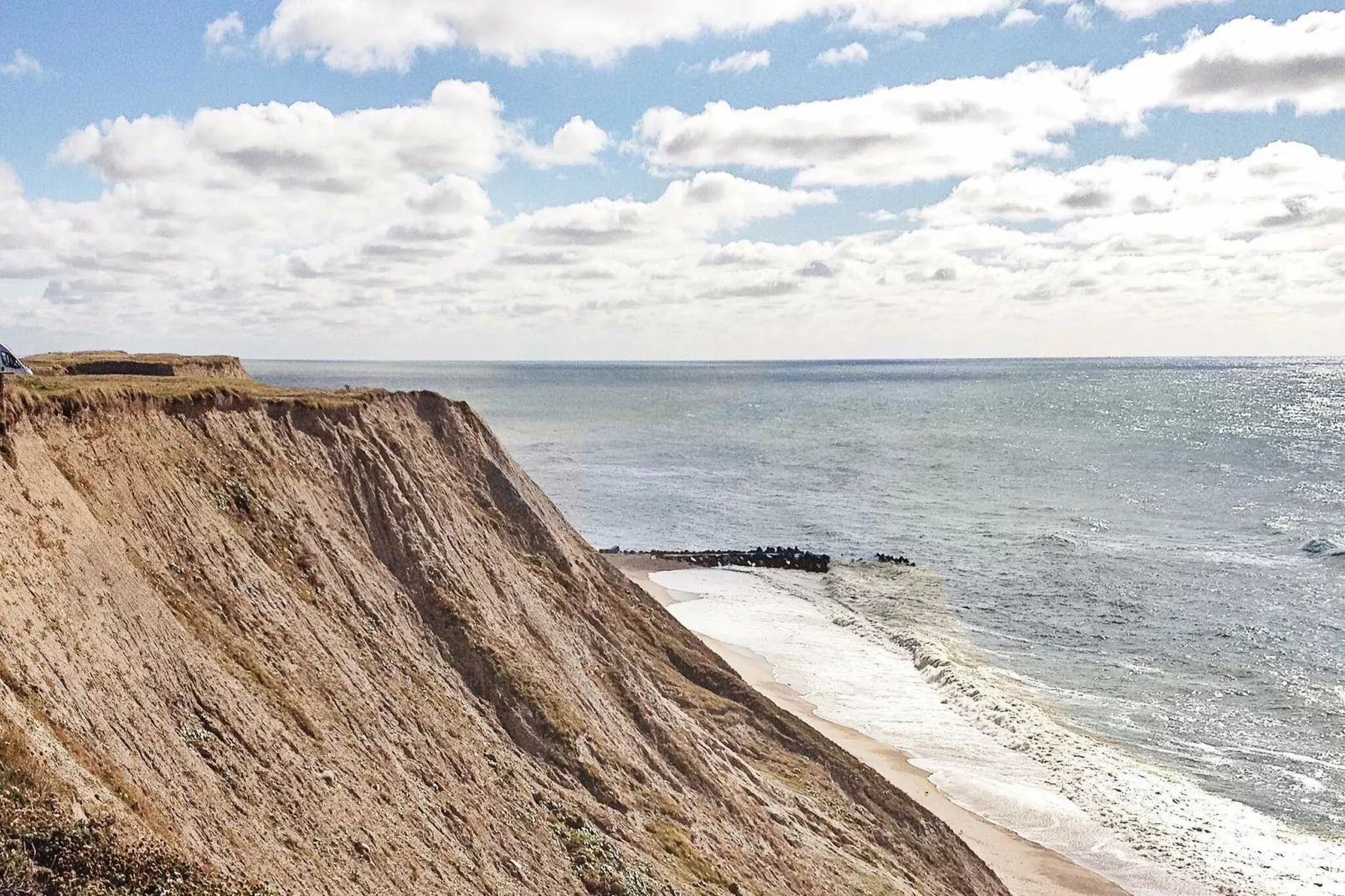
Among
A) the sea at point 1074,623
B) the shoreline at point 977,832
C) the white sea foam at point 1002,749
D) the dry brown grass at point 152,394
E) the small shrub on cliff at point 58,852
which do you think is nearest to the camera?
the small shrub on cliff at point 58,852

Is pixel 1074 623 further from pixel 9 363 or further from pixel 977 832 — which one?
pixel 9 363

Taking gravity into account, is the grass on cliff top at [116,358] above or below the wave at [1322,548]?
above

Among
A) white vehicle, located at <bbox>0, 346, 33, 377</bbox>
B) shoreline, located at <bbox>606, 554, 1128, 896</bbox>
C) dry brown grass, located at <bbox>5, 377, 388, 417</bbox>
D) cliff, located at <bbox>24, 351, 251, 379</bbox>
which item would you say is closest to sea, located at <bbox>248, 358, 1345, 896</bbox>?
shoreline, located at <bbox>606, 554, 1128, 896</bbox>

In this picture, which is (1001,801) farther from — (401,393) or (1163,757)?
(401,393)

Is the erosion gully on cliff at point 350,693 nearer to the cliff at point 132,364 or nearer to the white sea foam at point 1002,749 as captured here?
the white sea foam at point 1002,749

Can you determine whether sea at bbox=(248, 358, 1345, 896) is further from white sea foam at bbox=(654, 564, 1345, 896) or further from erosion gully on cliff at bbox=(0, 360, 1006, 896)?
erosion gully on cliff at bbox=(0, 360, 1006, 896)

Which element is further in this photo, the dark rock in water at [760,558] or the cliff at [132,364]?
the dark rock in water at [760,558]

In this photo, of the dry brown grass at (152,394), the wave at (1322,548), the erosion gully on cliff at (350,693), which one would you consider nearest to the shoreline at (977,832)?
the erosion gully on cliff at (350,693)
